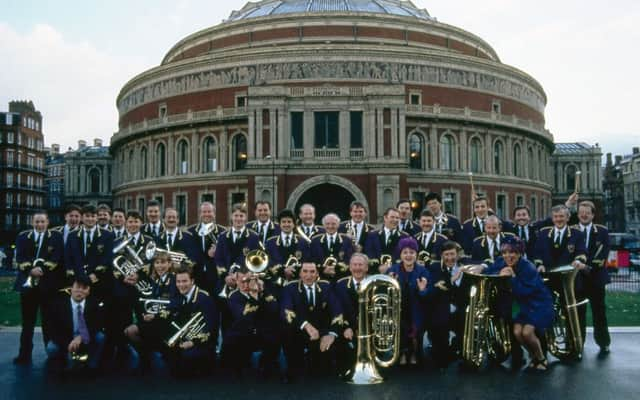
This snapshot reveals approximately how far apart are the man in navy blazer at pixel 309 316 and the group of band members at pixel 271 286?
0.02 metres

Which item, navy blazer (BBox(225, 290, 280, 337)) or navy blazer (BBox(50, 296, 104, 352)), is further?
navy blazer (BBox(50, 296, 104, 352))

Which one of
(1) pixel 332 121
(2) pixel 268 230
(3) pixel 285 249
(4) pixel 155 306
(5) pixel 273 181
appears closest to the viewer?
(4) pixel 155 306

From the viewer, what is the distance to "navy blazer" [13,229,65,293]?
976cm

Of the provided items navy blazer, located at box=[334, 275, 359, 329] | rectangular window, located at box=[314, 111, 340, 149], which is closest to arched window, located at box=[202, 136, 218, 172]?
rectangular window, located at box=[314, 111, 340, 149]

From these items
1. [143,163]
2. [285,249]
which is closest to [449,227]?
[285,249]

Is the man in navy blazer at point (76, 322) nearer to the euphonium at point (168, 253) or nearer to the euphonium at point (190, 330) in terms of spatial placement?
the euphonium at point (168, 253)

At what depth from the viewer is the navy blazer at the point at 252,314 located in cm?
882

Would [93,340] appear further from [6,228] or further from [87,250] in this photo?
[6,228]

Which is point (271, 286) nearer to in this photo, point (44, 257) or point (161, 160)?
point (44, 257)

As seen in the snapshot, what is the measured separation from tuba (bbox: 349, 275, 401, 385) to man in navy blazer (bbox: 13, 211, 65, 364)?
521 cm

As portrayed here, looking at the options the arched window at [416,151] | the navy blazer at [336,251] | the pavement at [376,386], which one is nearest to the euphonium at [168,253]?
the pavement at [376,386]

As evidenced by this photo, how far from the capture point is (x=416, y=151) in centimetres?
4500

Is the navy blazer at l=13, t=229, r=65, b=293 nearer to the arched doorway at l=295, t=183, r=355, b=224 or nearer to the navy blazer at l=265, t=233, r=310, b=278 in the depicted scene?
the navy blazer at l=265, t=233, r=310, b=278

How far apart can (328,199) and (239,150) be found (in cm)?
979
